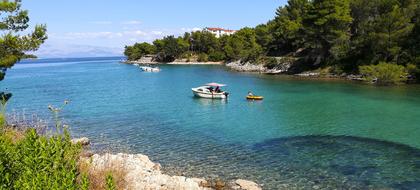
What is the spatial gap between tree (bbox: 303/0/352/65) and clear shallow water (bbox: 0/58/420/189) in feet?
81.8

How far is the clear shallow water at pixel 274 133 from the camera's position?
806 inches

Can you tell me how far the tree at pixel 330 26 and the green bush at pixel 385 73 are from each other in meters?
13.5

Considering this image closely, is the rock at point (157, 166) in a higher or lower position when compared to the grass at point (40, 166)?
lower

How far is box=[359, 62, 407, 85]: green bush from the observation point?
61.2 m

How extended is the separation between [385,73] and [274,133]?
4070cm

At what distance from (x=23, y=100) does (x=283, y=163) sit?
139 feet

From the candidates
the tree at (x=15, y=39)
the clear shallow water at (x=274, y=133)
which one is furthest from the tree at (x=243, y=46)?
the tree at (x=15, y=39)

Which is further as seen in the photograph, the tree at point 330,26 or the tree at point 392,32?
the tree at point 330,26

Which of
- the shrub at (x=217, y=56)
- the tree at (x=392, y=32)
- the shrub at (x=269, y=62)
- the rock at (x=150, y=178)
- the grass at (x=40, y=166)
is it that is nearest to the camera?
the grass at (x=40, y=166)

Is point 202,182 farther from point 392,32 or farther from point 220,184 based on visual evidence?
point 392,32

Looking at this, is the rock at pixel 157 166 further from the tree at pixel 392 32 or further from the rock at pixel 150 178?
the tree at pixel 392 32

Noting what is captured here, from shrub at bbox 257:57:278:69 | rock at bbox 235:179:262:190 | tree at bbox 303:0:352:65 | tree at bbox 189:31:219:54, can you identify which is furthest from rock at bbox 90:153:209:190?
tree at bbox 189:31:219:54

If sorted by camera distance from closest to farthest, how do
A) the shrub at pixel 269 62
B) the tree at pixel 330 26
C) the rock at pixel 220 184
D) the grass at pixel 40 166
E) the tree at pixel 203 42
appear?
the grass at pixel 40 166
the rock at pixel 220 184
the tree at pixel 330 26
the shrub at pixel 269 62
the tree at pixel 203 42

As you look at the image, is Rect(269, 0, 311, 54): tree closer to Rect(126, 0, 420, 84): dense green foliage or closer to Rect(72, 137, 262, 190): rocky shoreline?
Rect(126, 0, 420, 84): dense green foliage
